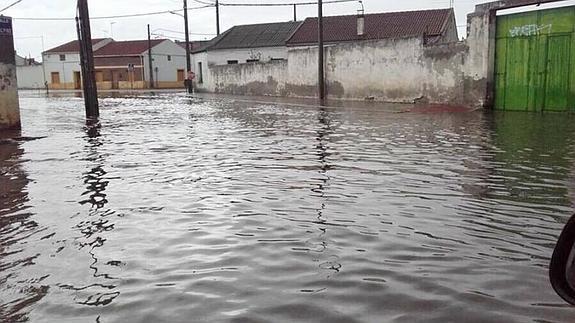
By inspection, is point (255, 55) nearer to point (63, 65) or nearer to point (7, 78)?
point (63, 65)

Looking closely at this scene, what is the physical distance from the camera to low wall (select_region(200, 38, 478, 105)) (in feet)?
63.4

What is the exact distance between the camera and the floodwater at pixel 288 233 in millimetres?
3145

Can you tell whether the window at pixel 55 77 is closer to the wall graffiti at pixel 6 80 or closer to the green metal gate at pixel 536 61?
the wall graffiti at pixel 6 80

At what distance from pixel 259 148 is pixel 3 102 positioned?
23.9 feet

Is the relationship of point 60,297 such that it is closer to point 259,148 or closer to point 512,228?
point 512,228

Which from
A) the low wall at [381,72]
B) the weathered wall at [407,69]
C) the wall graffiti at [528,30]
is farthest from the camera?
the low wall at [381,72]

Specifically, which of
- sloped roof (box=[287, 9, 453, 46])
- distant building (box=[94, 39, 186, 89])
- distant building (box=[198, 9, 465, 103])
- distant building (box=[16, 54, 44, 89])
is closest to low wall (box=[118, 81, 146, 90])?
distant building (box=[94, 39, 186, 89])

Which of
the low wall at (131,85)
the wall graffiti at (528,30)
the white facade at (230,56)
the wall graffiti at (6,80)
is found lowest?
the low wall at (131,85)

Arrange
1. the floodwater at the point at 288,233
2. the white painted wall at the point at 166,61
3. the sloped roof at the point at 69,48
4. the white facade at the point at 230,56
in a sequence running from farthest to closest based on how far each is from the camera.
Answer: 1. the sloped roof at the point at 69,48
2. the white painted wall at the point at 166,61
3. the white facade at the point at 230,56
4. the floodwater at the point at 288,233

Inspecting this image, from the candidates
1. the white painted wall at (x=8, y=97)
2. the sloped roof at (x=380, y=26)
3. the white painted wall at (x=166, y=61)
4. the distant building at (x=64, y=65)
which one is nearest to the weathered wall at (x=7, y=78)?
the white painted wall at (x=8, y=97)

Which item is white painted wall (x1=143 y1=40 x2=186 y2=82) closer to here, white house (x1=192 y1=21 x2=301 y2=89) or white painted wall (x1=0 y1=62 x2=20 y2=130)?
white house (x1=192 y1=21 x2=301 y2=89)

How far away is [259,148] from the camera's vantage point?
9445 mm

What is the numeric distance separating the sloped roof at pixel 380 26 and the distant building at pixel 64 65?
36297 mm

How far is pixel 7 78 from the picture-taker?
521 inches
